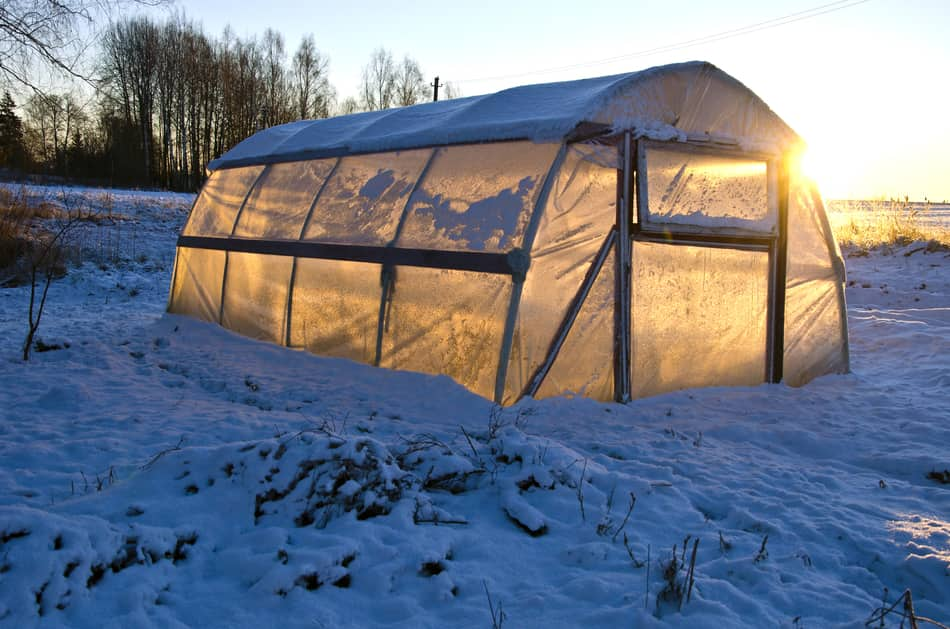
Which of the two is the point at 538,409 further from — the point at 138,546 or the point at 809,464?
the point at 138,546

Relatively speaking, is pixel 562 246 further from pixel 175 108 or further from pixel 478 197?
pixel 175 108

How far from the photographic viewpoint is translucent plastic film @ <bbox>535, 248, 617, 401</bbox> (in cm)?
638

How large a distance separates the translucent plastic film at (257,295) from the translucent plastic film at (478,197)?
2443 mm

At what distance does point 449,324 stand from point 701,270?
271 centimetres

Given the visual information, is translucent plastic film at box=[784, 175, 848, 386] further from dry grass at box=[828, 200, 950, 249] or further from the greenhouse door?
dry grass at box=[828, 200, 950, 249]

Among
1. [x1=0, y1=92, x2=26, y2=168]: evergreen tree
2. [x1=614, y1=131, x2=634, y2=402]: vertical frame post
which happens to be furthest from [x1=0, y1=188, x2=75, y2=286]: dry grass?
[x1=614, y1=131, x2=634, y2=402]: vertical frame post

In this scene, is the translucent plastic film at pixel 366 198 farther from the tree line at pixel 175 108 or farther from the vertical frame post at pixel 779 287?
the tree line at pixel 175 108

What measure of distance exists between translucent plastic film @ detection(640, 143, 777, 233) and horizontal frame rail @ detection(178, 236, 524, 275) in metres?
1.60

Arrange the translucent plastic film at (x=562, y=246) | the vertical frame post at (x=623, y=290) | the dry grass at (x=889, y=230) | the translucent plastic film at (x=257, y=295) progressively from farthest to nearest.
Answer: the dry grass at (x=889, y=230), the translucent plastic film at (x=257, y=295), the vertical frame post at (x=623, y=290), the translucent plastic film at (x=562, y=246)

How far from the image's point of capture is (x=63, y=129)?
42.9 m

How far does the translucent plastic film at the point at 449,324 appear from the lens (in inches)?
248

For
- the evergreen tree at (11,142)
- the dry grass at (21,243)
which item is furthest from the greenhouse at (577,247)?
the evergreen tree at (11,142)

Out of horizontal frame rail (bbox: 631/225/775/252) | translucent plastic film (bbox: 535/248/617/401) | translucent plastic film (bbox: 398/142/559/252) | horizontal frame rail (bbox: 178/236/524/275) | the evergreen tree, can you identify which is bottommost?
translucent plastic film (bbox: 535/248/617/401)

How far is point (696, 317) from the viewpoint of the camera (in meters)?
7.21
